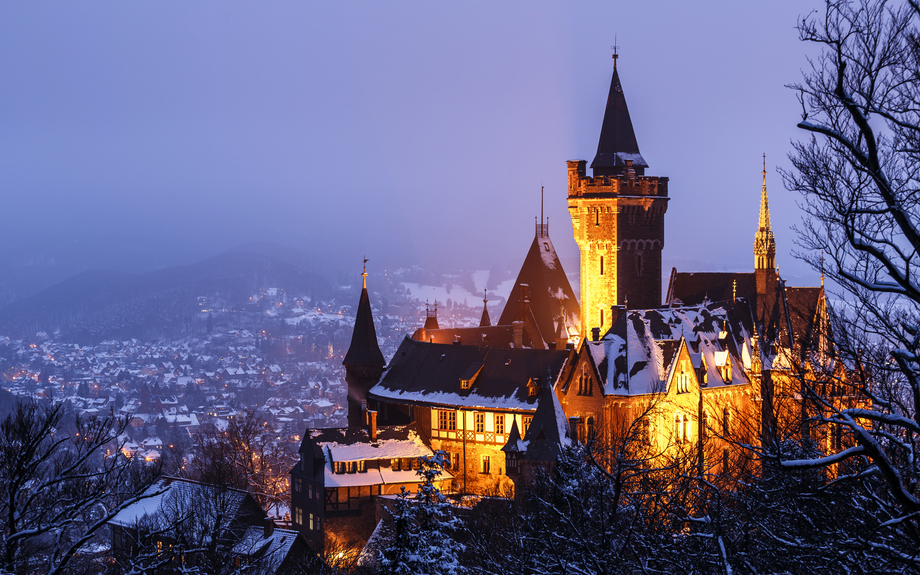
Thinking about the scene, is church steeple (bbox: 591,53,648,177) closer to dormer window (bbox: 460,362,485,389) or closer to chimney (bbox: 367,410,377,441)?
dormer window (bbox: 460,362,485,389)

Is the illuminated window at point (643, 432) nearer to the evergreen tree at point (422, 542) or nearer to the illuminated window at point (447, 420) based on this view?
the evergreen tree at point (422, 542)

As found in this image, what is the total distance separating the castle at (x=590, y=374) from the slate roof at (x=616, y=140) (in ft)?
0.29

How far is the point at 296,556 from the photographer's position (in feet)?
157

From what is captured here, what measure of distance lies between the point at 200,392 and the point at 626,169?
148185mm

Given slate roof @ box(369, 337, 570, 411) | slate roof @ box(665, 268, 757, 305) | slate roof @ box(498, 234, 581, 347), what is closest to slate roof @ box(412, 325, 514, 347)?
slate roof @ box(498, 234, 581, 347)

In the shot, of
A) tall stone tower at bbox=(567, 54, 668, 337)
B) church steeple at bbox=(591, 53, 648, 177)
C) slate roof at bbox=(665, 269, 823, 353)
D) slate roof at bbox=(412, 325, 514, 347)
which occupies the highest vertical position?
church steeple at bbox=(591, 53, 648, 177)

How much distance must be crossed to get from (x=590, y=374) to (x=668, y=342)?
4.50 meters

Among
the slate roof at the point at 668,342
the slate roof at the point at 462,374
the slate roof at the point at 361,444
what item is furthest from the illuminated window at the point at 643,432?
the slate roof at the point at 361,444

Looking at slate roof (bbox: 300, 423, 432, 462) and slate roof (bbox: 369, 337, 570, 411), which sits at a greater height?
slate roof (bbox: 369, 337, 570, 411)

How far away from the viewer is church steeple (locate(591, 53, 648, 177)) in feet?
213

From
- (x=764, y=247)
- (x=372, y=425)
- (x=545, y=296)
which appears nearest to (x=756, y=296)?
(x=764, y=247)

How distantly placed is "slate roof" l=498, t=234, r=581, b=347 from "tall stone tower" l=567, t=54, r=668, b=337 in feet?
32.1

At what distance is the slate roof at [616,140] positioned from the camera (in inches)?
2552

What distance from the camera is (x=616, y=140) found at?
65188mm
